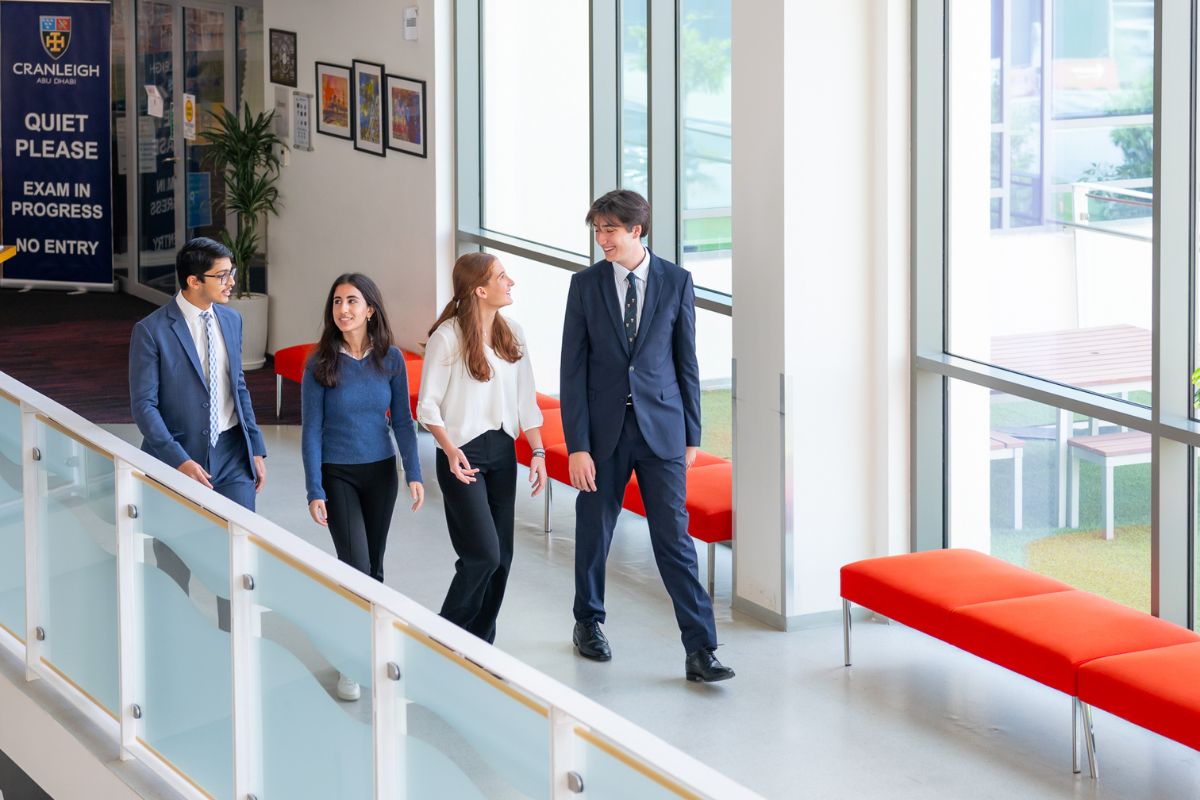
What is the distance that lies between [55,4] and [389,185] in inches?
240

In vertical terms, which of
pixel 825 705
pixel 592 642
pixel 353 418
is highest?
pixel 353 418

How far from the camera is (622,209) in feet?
19.1

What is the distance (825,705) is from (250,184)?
7258mm

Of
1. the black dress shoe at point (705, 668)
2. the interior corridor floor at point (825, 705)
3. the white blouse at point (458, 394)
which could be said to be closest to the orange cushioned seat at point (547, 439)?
the interior corridor floor at point (825, 705)

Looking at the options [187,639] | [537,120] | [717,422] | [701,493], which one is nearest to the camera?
[187,639]

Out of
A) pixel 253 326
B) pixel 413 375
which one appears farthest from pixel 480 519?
pixel 253 326

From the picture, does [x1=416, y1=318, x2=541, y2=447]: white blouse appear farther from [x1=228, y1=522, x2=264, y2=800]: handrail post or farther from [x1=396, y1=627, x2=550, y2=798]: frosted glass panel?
[x1=396, y1=627, x2=550, y2=798]: frosted glass panel

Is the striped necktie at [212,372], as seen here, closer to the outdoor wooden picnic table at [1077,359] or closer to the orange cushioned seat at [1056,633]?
the orange cushioned seat at [1056,633]

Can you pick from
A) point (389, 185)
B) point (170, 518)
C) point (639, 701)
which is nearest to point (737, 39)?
point (639, 701)

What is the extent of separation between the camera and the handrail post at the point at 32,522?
17.7 feet

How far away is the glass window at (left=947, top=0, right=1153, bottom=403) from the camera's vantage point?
18.9 feet

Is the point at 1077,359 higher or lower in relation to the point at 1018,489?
higher

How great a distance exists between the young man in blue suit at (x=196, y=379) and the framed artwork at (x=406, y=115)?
4482 millimetres

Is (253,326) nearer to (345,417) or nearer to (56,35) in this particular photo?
(56,35)
